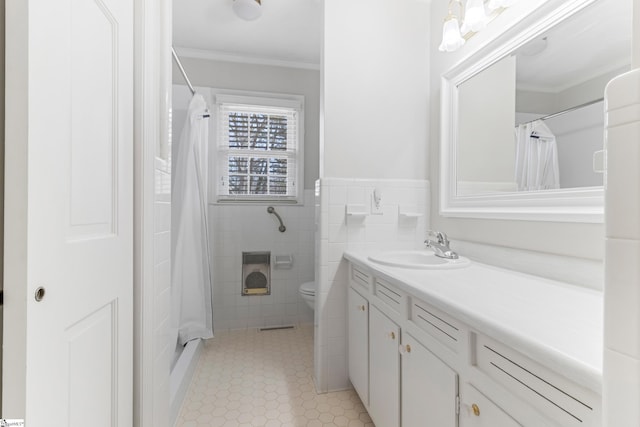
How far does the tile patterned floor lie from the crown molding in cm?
258

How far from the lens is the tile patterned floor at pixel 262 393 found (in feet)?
5.10

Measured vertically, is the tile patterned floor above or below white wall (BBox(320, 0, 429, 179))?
below

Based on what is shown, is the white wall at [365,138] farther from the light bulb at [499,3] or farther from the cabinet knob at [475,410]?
the cabinet knob at [475,410]

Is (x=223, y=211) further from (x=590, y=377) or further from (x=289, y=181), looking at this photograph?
(x=590, y=377)

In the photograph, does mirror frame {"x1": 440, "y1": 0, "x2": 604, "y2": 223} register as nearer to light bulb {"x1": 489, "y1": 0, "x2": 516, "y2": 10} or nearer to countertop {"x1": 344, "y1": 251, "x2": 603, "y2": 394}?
light bulb {"x1": 489, "y1": 0, "x2": 516, "y2": 10}

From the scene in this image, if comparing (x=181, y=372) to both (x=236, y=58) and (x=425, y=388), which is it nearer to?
(x=425, y=388)

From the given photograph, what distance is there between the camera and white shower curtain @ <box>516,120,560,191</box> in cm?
115

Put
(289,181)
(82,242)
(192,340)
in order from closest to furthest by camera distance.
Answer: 1. (82,242)
2. (192,340)
3. (289,181)

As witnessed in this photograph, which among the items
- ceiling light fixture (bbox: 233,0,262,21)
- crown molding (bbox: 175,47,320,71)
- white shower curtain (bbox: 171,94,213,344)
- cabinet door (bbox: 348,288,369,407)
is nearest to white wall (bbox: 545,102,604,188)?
cabinet door (bbox: 348,288,369,407)

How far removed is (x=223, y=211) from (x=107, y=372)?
200 cm

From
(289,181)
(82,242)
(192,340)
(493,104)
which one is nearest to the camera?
(82,242)

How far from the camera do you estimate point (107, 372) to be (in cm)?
87

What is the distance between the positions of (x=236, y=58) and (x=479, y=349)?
3032 millimetres

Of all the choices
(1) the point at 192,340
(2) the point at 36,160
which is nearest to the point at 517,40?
(2) the point at 36,160
